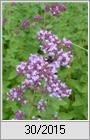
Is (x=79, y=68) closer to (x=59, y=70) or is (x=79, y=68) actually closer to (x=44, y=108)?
(x=59, y=70)

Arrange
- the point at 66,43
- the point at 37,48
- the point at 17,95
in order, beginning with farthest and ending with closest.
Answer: the point at 37,48
the point at 66,43
the point at 17,95

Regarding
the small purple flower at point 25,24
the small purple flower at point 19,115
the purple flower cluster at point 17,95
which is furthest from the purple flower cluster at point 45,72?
the small purple flower at point 25,24

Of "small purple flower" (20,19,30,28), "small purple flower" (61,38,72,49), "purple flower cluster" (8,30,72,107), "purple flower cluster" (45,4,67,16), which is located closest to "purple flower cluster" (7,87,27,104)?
"purple flower cluster" (8,30,72,107)

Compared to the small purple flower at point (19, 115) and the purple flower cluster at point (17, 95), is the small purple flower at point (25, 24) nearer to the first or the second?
the purple flower cluster at point (17, 95)

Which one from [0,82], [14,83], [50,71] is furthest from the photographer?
[14,83]

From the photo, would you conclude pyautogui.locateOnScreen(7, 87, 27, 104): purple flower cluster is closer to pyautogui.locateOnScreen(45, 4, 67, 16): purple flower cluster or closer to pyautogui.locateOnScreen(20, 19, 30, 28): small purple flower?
pyautogui.locateOnScreen(20, 19, 30, 28): small purple flower

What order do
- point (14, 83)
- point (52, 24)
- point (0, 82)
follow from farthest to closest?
point (52, 24) → point (14, 83) → point (0, 82)

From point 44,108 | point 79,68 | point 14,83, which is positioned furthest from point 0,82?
point 79,68

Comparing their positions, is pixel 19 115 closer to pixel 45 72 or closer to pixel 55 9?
pixel 45 72

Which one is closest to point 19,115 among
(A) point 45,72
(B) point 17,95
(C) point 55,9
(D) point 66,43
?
(B) point 17,95
